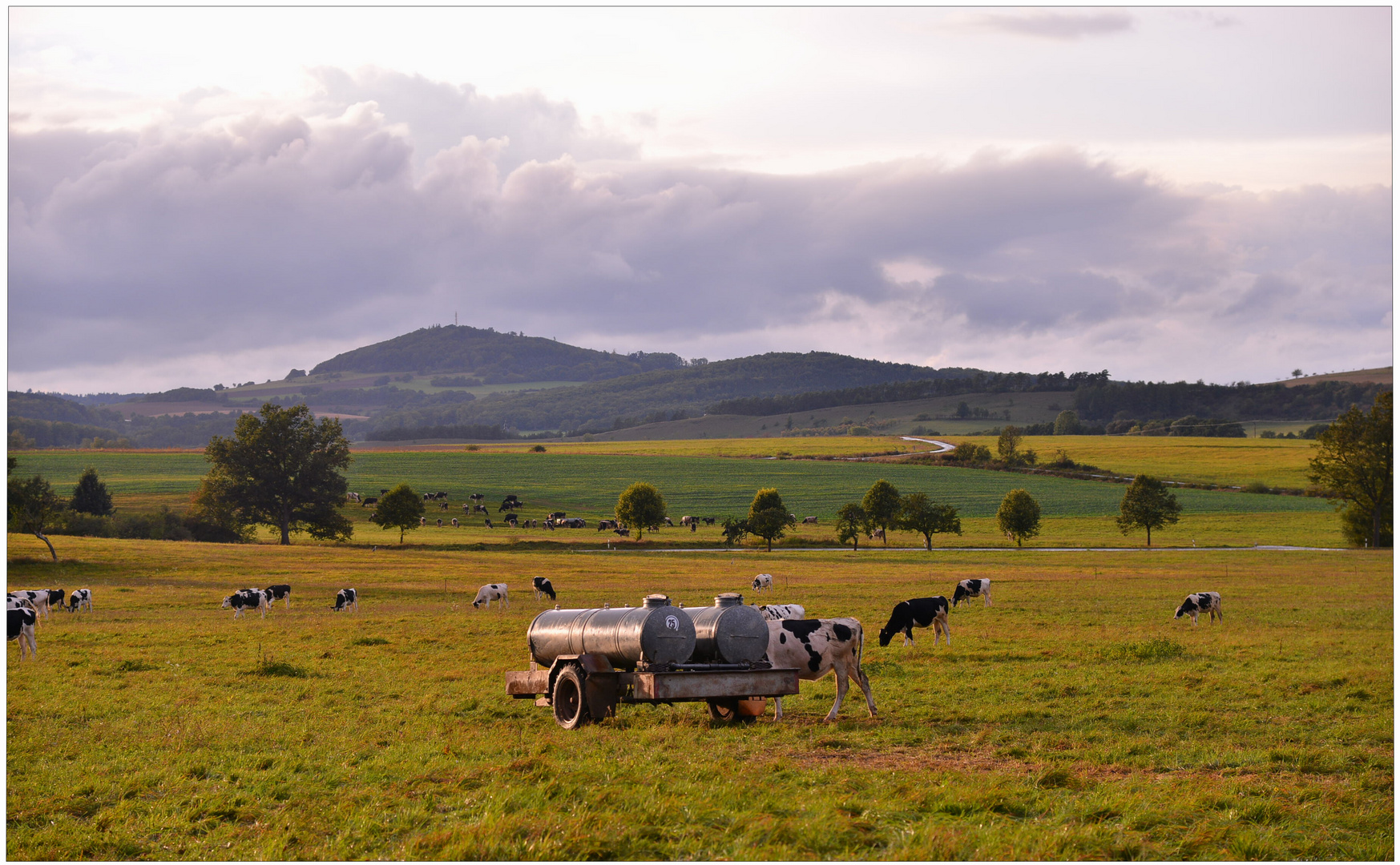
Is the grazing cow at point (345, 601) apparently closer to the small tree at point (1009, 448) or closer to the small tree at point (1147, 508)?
the small tree at point (1147, 508)

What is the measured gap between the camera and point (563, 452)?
183 metres

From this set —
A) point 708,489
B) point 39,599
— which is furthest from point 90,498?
point 39,599

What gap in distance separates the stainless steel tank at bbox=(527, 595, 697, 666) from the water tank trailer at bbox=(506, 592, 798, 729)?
0.4 inches

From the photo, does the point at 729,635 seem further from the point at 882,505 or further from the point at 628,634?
the point at 882,505

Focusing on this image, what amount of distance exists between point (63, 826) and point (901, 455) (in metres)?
152

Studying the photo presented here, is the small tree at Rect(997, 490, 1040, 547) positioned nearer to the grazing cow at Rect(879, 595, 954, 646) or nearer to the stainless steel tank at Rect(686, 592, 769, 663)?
the grazing cow at Rect(879, 595, 954, 646)

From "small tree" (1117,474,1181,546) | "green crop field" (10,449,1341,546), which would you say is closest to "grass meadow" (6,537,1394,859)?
"small tree" (1117,474,1181,546)

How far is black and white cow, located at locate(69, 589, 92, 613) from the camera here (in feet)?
112

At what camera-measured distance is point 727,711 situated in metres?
15.1

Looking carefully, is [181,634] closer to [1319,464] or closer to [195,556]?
[195,556]

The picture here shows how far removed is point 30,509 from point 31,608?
30.1 metres

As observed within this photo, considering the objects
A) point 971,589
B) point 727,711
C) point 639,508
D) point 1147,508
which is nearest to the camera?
point 727,711

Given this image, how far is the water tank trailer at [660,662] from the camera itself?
43.9 feet

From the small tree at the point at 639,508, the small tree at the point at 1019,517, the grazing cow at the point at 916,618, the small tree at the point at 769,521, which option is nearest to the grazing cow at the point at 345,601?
the grazing cow at the point at 916,618
